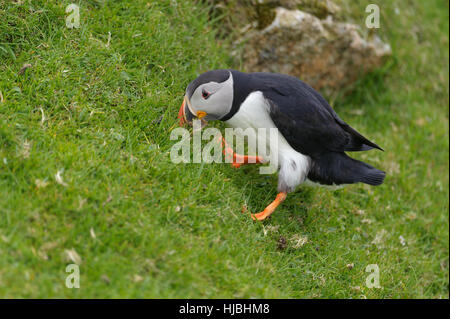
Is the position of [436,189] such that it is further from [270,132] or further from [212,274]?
[212,274]

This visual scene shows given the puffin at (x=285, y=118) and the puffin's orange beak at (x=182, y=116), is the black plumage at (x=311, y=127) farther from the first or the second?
the puffin's orange beak at (x=182, y=116)

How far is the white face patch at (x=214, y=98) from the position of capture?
429cm

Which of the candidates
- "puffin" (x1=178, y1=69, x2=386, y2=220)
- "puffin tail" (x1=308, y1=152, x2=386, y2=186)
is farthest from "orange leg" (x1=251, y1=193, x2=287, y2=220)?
"puffin tail" (x1=308, y1=152, x2=386, y2=186)

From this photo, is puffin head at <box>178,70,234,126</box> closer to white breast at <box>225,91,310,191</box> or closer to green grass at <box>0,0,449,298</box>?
white breast at <box>225,91,310,191</box>

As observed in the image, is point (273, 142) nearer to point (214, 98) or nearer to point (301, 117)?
point (301, 117)

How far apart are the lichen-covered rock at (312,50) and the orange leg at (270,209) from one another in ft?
7.09

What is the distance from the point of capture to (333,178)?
460 cm

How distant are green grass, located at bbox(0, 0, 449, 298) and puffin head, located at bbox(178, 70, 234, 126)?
1.22 ft

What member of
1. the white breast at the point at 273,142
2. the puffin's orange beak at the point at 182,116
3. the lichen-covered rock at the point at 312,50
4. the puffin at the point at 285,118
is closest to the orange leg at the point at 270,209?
the puffin at the point at 285,118

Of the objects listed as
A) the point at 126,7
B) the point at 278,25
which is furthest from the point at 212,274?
the point at 278,25

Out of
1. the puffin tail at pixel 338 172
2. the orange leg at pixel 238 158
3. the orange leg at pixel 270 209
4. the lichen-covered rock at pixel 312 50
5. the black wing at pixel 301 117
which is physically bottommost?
the orange leg at pixel 270 209

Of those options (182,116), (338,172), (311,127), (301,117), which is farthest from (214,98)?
(338,172)

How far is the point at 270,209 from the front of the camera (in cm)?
443
